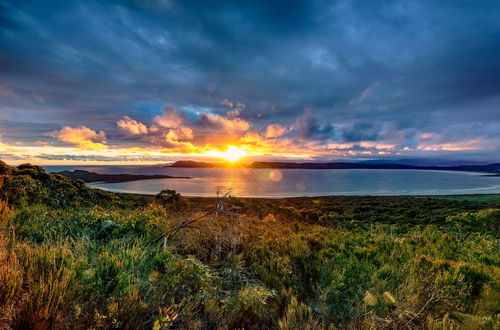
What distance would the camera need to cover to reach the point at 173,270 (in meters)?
3.41

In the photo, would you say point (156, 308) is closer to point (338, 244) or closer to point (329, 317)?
point (329, 317)

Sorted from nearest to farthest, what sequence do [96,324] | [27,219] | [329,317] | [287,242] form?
[96,324] → [329,317] → [27,219] → [287,242]

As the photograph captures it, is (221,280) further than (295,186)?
No

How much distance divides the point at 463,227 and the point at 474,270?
665 cm

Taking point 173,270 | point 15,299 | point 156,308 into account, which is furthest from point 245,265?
point 15,299

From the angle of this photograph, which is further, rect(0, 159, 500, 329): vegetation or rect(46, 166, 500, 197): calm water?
rect(46, 166, 500, 197): calm water

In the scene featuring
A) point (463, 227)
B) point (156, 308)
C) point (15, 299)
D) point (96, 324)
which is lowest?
point (463, 227)

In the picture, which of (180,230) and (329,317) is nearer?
(329,317)

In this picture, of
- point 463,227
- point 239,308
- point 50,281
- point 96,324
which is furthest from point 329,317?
point 463,227

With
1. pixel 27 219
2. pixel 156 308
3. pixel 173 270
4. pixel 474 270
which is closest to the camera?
pixel 156 308

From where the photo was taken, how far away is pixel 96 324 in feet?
6.76

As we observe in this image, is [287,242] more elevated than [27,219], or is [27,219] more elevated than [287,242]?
[27,219]

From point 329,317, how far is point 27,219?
6.23 m

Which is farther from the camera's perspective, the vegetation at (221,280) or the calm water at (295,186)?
the calm water at (295,186)
